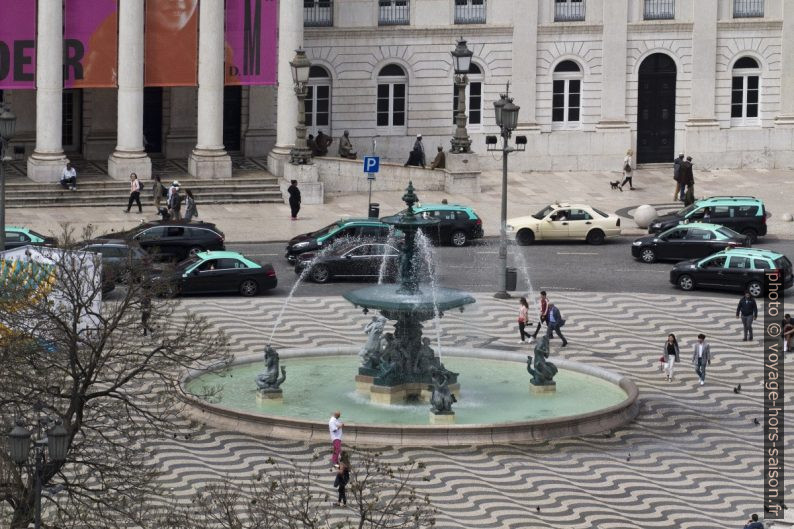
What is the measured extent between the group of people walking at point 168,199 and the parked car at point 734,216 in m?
14.5

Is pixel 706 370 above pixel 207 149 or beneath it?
beneath

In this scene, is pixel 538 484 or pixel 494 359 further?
pixel 494 359

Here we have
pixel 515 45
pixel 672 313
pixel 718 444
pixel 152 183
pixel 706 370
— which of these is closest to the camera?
pixel 718 444

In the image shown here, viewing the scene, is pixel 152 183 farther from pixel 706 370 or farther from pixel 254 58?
pixel 706 370

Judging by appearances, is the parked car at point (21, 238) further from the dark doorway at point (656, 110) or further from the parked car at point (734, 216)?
the dark doorway at point (656, 110)

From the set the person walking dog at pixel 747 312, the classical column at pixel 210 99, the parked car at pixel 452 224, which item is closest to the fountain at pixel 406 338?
the person walking dog at pixel 747 312

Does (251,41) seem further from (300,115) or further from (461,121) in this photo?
(461,121)

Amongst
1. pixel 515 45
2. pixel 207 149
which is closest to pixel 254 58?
pixel 207 149

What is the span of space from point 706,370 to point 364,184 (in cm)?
2535

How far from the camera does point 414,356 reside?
51.7 metres

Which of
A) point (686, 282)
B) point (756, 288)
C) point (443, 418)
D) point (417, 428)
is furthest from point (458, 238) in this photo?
point (417, 428)

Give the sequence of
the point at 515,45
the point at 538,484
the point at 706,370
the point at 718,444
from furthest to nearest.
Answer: the point at 515,45, the point at 706,370, the point at 718,444, the point at 538,484

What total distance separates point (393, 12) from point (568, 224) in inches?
604

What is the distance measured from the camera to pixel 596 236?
2830 inches
